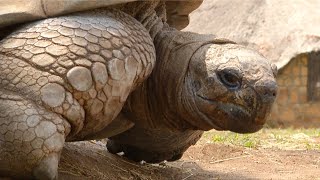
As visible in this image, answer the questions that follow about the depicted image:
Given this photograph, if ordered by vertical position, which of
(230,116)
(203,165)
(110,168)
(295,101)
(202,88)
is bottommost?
(295,101)

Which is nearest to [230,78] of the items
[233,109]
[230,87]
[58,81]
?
[230,87]

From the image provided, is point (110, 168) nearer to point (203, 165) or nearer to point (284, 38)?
point (203, 165)

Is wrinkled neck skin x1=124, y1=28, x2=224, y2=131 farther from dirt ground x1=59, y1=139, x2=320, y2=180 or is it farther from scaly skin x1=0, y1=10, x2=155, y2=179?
dirt ground x1=59, y1=139, x2=320, y2=180

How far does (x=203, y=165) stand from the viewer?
17.0ft

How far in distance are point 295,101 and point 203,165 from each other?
22.8 ft

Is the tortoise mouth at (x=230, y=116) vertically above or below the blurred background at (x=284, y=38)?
above

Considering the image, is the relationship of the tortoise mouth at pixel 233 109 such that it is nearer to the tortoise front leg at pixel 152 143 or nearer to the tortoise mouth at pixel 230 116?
the tortoise mouth at pixel 230 116

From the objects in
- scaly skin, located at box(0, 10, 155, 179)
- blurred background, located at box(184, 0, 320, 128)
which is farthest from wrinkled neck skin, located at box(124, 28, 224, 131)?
blurred background, located at box(184, 0, 320, 128)

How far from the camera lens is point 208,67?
11.7 feet

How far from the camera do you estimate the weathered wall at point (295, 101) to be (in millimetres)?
11695

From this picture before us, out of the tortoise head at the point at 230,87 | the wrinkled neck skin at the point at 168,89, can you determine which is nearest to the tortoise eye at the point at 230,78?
the tortoise head at the point at 230,87

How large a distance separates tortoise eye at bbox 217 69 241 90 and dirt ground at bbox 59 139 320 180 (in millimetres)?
889

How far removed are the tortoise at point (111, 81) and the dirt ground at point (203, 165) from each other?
0.85 feet

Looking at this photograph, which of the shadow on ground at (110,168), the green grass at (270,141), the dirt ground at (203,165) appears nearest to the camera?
the shadow on ground at (110,168)
